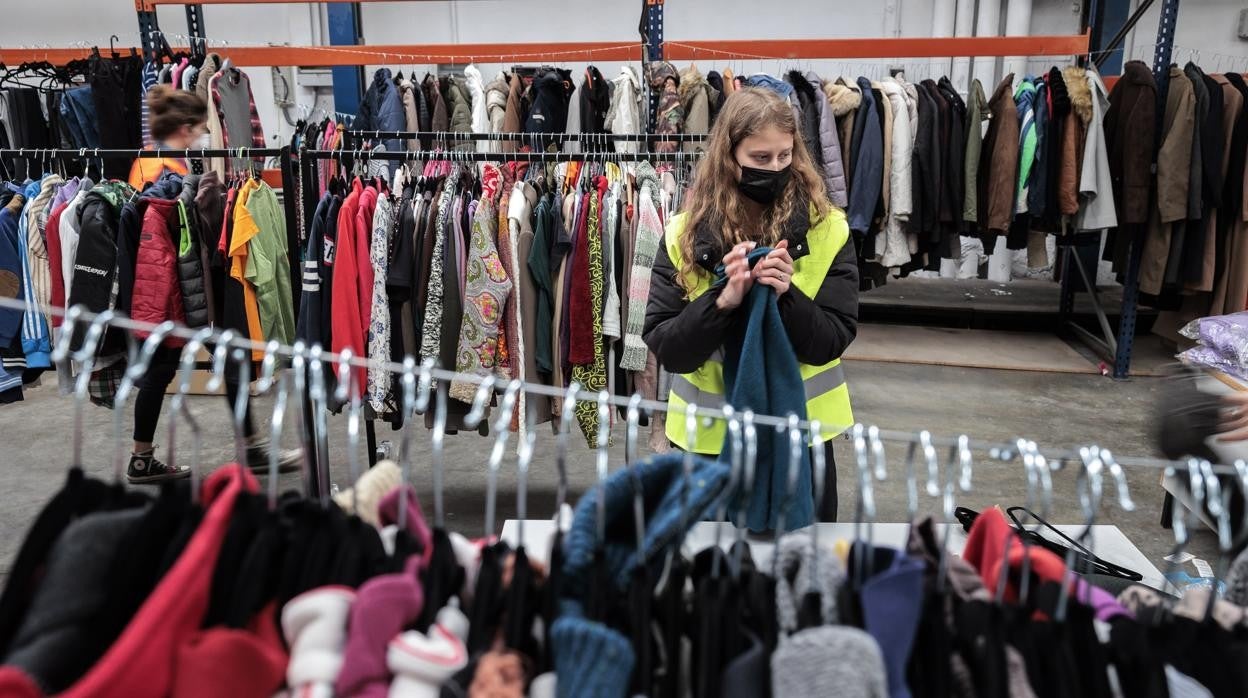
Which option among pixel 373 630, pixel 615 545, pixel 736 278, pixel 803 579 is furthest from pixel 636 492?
pixel 736 278

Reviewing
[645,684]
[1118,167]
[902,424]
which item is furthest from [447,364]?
[1118,167]

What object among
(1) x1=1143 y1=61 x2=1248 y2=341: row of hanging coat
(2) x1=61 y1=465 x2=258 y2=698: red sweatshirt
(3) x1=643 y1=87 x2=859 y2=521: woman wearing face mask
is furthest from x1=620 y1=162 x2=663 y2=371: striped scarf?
(1) x1=1143 y1=61 x2=1248 y2=341: row of hanging coat

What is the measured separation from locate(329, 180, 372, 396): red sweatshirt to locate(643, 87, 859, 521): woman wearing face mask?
48.7 inches

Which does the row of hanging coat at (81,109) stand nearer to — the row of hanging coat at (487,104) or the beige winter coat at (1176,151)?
the row of hanging coat at (487,104)

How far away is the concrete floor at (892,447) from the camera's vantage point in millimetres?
3367

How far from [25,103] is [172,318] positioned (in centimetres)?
323

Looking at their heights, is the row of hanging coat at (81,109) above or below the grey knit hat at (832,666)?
above

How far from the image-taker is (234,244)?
2799mm

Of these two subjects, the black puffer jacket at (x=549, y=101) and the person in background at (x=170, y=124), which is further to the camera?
the black puffer jacket at (x=549, y=101)

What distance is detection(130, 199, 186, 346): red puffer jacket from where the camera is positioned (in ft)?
9.09

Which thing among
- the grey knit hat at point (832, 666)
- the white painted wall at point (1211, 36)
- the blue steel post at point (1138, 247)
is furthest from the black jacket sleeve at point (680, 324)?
the white painted wall at point (1211, 36)

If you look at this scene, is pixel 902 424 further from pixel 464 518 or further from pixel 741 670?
pixel 741 670

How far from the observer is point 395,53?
568 cm

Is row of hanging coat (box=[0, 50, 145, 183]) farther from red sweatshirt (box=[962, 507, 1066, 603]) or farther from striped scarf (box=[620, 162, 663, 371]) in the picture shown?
red sweatshirt (box=[962, 507, 1066, 603])
